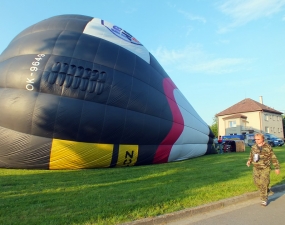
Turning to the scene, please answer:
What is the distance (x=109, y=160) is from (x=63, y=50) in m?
4.46

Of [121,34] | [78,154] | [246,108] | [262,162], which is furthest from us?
[246,108]

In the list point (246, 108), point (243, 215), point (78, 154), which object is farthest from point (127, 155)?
point (246, 108)

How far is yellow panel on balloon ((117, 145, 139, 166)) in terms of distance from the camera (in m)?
9.97

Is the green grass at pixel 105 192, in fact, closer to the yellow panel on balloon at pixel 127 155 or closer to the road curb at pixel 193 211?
the road curb at pixel 193 211

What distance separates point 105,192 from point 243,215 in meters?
3.08

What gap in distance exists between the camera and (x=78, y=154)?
9.28 m

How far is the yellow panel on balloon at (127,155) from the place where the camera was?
9969 mm

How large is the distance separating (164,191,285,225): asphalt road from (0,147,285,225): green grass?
0.36 m

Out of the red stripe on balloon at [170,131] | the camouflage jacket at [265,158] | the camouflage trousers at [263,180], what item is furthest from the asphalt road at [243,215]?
the red stripe on balloon at [170,131]

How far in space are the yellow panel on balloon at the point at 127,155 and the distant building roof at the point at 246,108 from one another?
4375cm

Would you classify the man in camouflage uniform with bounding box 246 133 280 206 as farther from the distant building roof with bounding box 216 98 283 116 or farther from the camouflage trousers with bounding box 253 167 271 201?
the distant building roof with bounding box 216 98 283 116

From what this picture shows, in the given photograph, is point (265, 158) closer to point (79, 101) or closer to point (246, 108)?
point (79, 101)

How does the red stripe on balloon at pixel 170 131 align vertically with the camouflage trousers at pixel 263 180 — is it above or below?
above

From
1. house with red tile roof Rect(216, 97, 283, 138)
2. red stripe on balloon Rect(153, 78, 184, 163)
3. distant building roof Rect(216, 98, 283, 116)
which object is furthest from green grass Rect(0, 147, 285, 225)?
distant building roof Rect(216, 98, 283, 116)
